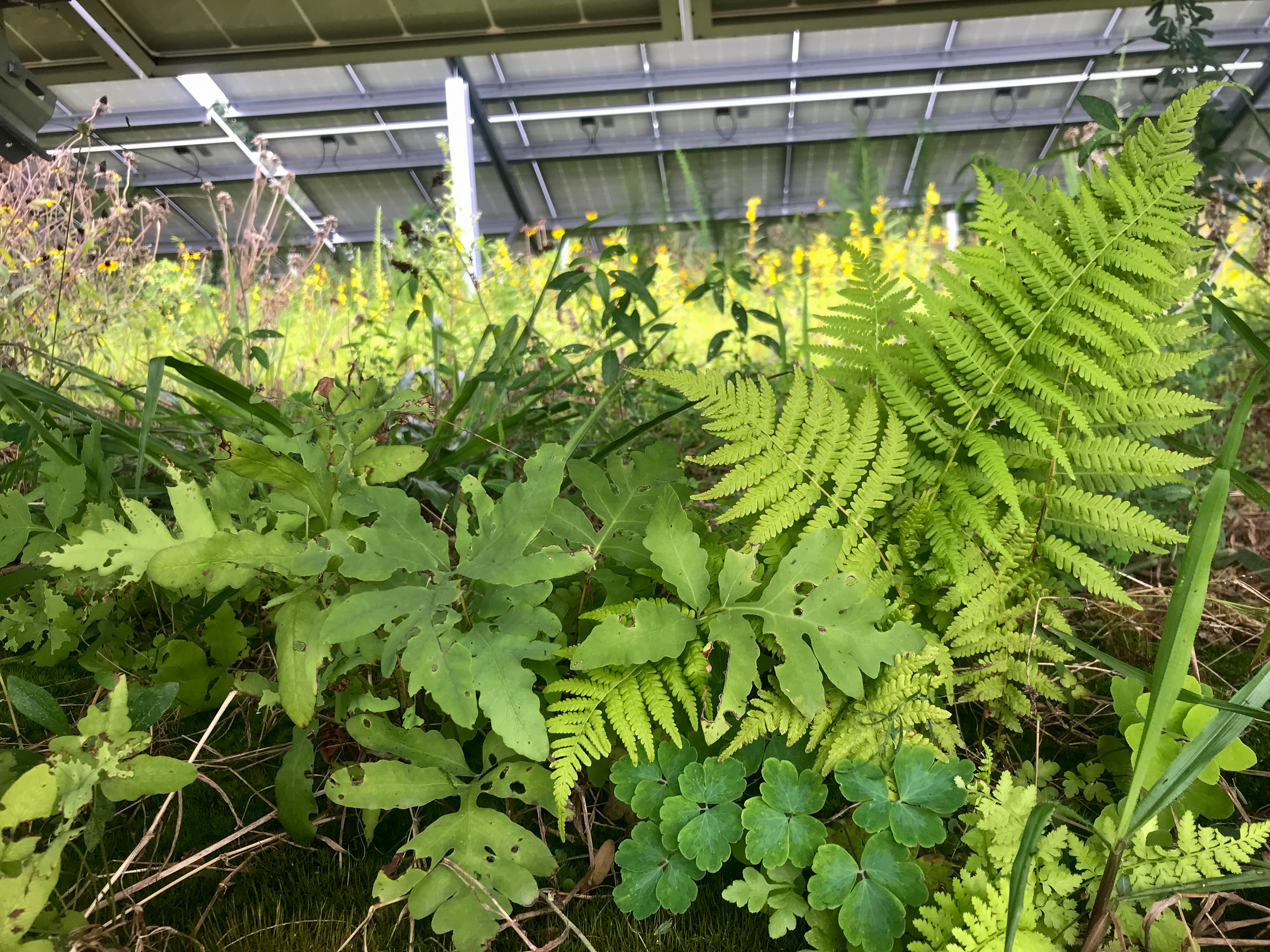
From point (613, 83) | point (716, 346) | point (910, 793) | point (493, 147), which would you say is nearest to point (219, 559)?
point (910, 793)

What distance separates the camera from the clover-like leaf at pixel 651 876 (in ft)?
2.64

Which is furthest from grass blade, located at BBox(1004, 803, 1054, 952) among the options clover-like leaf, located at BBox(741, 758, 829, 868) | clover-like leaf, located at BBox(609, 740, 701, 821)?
clover-like leaf, located at BBox(609, 740, 701, 821)

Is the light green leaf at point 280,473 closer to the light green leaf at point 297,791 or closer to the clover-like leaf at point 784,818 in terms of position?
the light green leaf at point 297,791

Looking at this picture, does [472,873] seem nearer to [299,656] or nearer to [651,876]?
[651,876]

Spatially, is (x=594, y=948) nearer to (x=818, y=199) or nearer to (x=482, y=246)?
(x=482, y=246)

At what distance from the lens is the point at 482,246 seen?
3381mm

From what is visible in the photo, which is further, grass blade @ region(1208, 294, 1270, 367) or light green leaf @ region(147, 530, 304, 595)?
grass blade @ region(1208, 294, 1270, 367)

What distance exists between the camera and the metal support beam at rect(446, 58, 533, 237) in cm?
649

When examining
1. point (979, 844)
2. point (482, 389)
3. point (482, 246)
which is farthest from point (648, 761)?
point (482, 246)

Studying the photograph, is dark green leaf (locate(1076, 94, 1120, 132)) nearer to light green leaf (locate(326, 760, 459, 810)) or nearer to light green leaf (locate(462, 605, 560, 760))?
light green leaf (locate(462, 605, 560, 760))

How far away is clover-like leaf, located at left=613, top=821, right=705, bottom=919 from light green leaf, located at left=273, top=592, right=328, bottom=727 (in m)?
0.39

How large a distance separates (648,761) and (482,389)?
1.08m

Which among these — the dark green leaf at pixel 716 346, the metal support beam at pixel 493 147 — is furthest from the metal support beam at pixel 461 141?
the dark green leaf at pixel 716 346

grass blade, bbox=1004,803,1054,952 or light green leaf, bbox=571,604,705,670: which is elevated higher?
light green leaf, bbox=571,604,705,670
